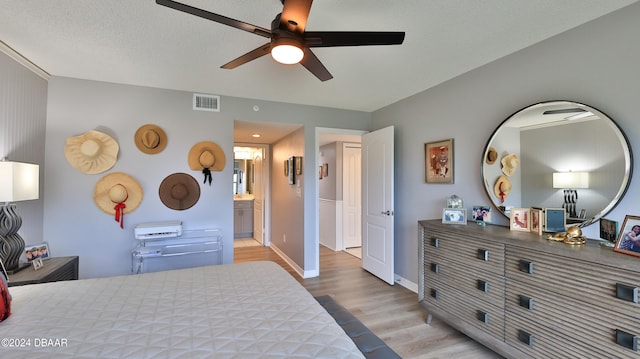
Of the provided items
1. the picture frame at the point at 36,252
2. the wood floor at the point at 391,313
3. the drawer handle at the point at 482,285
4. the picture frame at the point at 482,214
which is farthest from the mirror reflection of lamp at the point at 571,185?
the picture frame at the point at 36,252

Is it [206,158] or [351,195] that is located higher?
[206,158]

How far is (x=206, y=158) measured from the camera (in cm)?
326

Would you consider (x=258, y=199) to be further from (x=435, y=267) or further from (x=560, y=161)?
(x=560, y=161)

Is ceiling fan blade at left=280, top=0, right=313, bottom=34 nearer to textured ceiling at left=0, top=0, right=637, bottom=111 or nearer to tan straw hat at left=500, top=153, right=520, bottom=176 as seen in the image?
textured ceiling at left=0, top=0, right=637, bottom=111

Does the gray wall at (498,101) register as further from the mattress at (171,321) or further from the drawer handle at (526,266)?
the mattress at (171,321)

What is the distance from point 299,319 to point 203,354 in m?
0.43

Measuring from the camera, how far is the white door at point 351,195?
5453mm

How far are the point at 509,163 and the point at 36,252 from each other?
13.7ft

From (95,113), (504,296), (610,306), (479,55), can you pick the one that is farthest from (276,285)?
(95,113)

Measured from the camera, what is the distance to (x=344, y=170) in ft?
17.8

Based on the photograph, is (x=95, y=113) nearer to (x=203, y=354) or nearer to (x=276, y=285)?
(x=276, y=285)

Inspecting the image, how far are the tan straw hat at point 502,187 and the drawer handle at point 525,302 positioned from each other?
853 millimetres

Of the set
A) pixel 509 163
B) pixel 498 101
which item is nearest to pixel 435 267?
pixel 509 163

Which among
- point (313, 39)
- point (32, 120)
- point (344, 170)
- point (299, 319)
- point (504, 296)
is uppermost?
point (313, 39)
